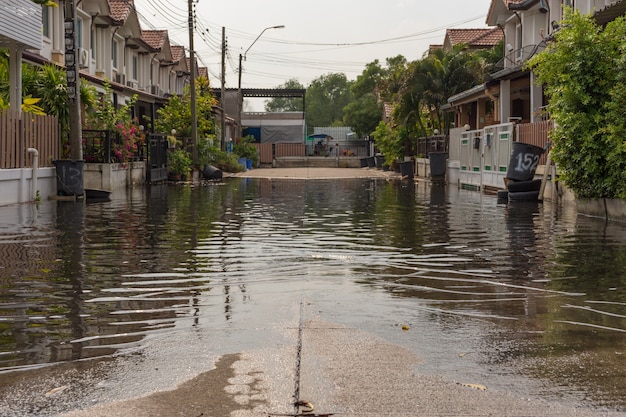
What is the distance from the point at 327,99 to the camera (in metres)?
156

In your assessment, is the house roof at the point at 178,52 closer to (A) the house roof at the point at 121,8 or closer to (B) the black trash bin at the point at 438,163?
(A) the house roof at the point at 121,8

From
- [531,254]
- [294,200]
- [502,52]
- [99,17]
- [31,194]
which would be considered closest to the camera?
[531,254]

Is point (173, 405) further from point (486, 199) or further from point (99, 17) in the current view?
point (99, 17)

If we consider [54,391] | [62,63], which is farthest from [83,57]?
[54,391]

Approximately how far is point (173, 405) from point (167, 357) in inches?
42.9

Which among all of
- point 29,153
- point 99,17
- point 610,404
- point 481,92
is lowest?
point 610,404

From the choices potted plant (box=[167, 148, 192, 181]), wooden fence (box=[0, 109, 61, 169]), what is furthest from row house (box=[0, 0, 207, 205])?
potted plant (box=[167, 148, 192, 181])

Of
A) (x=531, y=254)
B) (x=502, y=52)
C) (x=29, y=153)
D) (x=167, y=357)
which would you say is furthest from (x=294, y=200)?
(x=502, y=52)

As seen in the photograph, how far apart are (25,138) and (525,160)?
1297 centimetres

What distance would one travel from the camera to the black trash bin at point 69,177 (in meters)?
23.3

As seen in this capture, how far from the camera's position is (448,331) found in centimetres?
669

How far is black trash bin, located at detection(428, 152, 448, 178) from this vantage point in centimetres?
4062

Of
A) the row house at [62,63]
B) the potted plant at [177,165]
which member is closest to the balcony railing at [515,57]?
the potted plant at [177,165]

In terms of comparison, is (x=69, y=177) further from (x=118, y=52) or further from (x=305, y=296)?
(x=118, y=52)
